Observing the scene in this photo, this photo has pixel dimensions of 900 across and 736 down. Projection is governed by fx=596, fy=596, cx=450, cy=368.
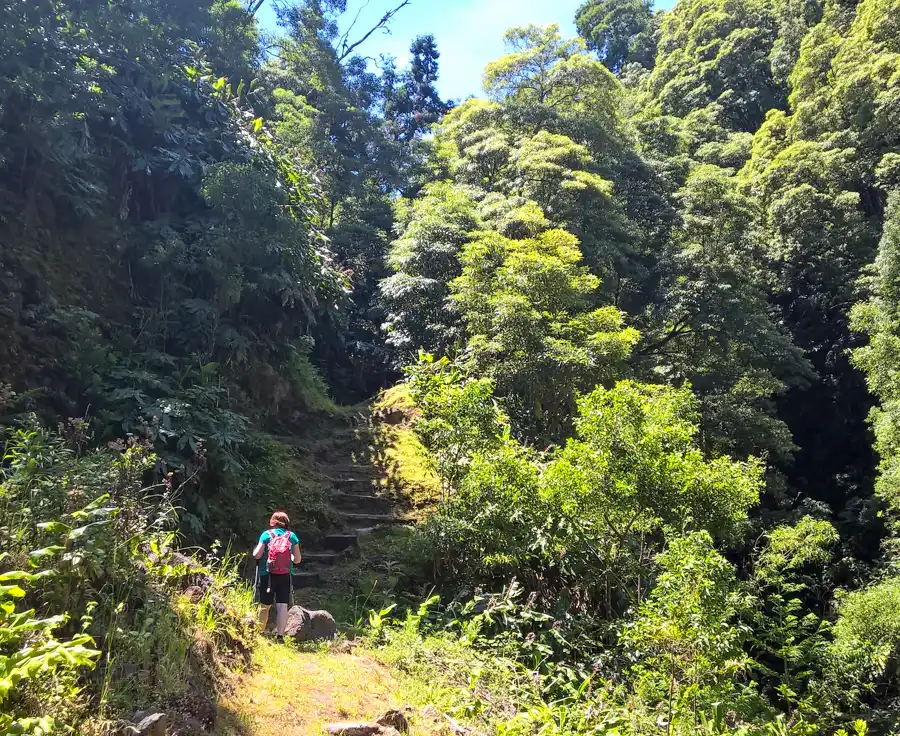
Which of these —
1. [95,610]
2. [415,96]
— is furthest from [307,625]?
[415,96]

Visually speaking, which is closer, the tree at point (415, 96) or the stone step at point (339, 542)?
the stone step at point (339, 542)

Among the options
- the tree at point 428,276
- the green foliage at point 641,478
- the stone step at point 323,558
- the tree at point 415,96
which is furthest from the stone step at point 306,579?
the tree at point 415,96

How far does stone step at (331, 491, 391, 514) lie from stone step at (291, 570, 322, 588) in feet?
5.65

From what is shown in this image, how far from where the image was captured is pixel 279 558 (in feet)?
16.4

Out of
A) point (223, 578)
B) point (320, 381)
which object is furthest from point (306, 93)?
point (223, 578)

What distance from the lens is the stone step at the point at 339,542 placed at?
7992mm

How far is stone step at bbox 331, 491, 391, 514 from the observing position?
29.4 feet

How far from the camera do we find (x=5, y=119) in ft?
22.9

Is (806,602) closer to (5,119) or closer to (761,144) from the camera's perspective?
(761,144)

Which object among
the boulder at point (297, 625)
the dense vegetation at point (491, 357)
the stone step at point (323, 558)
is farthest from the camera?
the stone step at point (323, 558)

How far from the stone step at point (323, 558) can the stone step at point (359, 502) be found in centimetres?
123

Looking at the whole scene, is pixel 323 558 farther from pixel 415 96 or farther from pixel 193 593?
pixel 415 96

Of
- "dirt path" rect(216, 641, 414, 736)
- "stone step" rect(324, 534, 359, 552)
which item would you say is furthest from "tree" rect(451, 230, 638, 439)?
"dirt path" rect(216, 641, 414, 736)

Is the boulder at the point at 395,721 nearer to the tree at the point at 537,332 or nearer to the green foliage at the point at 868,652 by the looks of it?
the green foliage at the point at 868,652
